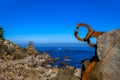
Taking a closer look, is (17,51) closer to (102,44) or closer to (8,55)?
(8,55)

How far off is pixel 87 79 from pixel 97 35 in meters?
1.27

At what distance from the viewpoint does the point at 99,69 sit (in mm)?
9156

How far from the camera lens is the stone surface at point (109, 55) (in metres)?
8.88

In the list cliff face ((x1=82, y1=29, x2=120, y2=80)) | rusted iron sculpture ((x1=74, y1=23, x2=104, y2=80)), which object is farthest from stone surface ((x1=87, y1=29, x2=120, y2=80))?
rusted iron sculpture ((x1=74, y1=23, x2=104, y2=80))

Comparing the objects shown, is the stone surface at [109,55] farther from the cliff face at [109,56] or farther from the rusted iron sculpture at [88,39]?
the rusted iron sculpture at [88,39]

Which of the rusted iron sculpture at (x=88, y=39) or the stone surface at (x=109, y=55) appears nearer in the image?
the stone surface at (x=109, y=55)

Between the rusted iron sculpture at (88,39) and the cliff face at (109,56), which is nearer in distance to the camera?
the cliff face at (109,56)

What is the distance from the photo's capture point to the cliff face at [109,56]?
29.1 ft

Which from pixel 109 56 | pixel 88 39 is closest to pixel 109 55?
pixel 109 56

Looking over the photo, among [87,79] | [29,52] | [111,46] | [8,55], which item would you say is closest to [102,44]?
[111,46]

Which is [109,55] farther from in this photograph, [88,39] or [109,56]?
[88,39]

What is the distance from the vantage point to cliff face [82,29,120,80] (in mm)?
8883

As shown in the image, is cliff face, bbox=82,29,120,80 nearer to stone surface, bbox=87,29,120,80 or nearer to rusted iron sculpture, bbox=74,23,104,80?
stone surface, bbox=87,29,120,80

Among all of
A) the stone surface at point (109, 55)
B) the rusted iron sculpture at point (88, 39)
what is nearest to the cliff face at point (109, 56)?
the stone surface at point (109, 55)
